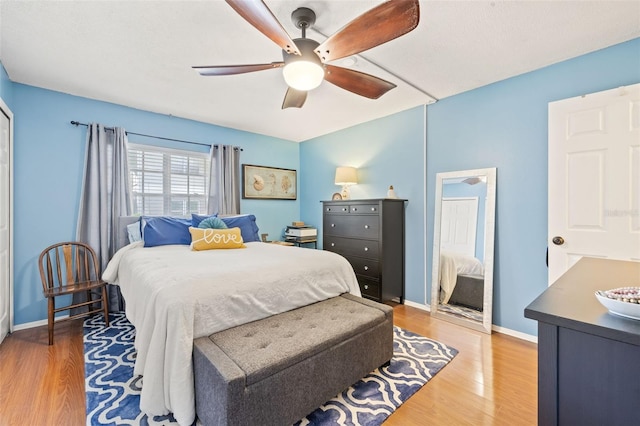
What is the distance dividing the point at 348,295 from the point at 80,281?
2.73 metres

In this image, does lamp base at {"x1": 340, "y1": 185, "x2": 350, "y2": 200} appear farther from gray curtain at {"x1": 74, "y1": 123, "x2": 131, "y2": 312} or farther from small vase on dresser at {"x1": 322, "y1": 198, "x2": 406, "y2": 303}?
gray curtain at {"x1": 74, "y1": 123, "x2": 131, "y2": 312}

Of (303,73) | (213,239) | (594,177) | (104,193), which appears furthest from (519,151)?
(104,193)

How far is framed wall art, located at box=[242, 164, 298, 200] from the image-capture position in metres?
4.30

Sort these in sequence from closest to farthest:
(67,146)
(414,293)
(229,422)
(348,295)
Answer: (229,422), (348,295), (67,146), (414,293)

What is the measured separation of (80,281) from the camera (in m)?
2.85

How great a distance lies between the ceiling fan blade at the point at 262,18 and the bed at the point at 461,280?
256 centimetres

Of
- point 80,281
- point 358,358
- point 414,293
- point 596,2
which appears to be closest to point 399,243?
point 414,293

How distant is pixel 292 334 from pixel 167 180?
2.93m

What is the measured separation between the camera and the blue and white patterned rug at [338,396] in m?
1.57

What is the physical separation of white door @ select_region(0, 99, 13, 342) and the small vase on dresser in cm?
330

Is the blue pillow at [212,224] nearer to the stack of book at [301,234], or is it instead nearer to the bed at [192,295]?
the bed at [192,295]

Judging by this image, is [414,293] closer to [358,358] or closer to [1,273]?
[358,358]

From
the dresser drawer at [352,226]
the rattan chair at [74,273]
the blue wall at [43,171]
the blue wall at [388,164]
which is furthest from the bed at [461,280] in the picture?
the blue wall at [43,171]

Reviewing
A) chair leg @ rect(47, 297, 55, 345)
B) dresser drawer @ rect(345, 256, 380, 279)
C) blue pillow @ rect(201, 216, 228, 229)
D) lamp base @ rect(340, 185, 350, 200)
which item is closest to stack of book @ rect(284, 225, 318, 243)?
lamp base @ rect(340, 185, 350, 200)
